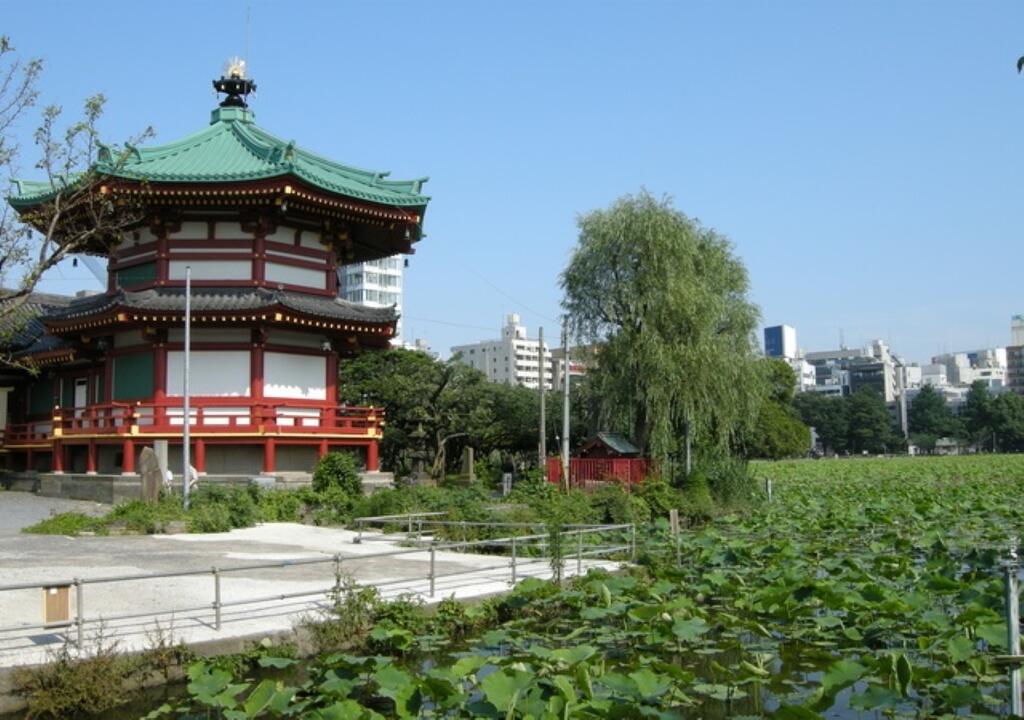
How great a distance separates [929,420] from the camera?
A: 5182 inches

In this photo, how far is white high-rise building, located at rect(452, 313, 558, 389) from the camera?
140m

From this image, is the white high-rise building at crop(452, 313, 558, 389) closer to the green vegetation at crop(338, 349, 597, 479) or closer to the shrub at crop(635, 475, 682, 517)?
the green vegetation at crop(338, 349, 597, 479)

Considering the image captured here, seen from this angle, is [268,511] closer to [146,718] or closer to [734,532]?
[734,532]

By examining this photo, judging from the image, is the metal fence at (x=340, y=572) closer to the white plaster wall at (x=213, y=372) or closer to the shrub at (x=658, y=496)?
the shrub at (x=658, y=496)

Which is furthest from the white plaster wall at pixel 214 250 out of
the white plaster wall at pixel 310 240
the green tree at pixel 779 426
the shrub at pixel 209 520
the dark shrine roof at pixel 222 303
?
the green tree at pixel 779 426

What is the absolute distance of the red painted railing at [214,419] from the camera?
79.6 ft

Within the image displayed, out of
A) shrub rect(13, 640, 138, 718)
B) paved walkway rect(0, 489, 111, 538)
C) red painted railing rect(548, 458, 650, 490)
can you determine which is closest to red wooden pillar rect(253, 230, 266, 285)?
paved walkway rect(0, 489, 111, 538)

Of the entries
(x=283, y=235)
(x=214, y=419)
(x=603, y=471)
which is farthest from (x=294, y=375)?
(x=603, y=471)

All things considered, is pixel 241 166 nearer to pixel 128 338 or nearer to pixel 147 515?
pixel 128 338

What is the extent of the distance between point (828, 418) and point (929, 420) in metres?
18.8

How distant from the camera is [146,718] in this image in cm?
748

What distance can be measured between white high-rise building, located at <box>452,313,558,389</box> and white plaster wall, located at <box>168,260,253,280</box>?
112 meters

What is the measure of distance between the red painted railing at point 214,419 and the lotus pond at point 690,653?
12.0m

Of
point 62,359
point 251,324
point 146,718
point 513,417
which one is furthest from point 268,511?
point 513,417
